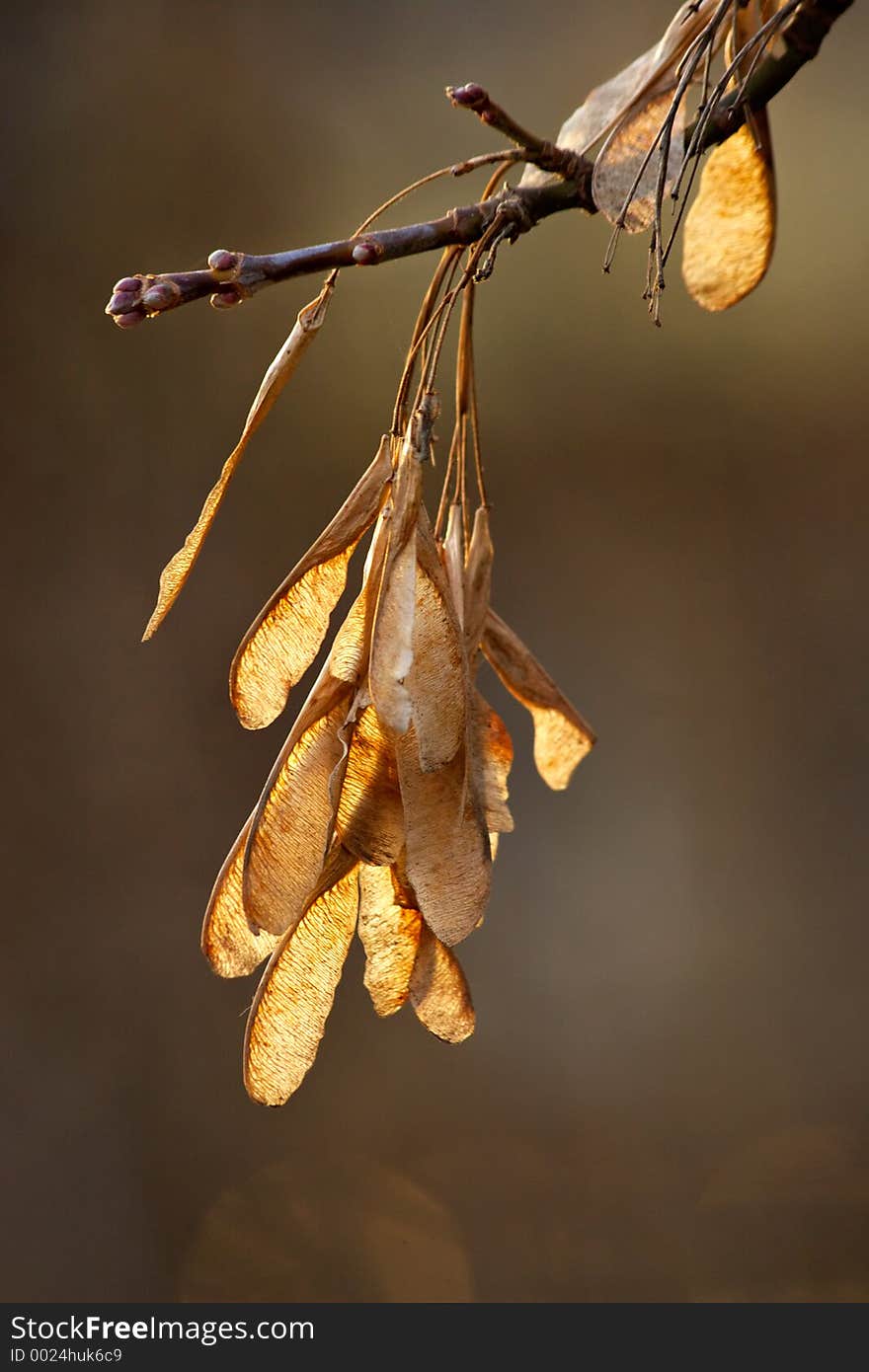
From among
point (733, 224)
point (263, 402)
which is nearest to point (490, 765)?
point (263, 402)

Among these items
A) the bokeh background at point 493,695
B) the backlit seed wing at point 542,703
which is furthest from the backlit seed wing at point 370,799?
the bokeh background at point 493,695

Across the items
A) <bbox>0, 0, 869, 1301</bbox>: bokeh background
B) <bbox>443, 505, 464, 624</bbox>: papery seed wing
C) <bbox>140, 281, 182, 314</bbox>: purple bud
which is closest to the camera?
<bbox>140, 281, 182, 314</bbox>: purple bud

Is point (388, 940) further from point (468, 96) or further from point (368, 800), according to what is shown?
point (468, 96)

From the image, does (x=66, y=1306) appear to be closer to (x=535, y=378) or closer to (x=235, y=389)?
(x=235, y=389)

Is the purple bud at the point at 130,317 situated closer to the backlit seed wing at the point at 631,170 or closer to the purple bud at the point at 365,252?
the purple bud at the point at 365,252

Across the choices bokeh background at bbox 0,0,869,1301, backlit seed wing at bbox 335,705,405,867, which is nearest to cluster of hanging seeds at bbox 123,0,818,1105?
backlit seed wing at bbox 335,705,405,867

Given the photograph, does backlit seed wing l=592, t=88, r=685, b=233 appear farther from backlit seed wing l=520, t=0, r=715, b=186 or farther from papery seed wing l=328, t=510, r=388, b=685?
papery seed wing l=328, t=510, r=388, b=685
